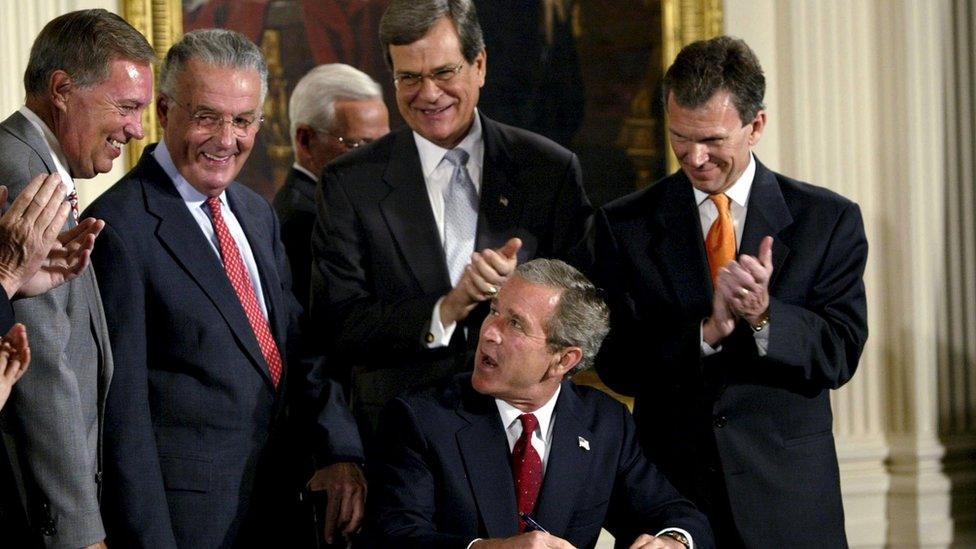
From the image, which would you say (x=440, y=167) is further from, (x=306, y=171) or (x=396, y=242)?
(x=306, y=171)

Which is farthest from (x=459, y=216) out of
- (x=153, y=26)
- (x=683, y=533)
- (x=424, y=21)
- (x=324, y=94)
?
(x=153, y=26)

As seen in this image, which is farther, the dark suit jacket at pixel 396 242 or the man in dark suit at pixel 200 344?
the dark suit jacket at pixel 396 242

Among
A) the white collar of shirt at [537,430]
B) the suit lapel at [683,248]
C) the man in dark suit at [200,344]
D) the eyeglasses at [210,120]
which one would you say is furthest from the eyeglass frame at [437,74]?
the white collar of shirt at [537,430]

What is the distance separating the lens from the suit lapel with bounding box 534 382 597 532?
347cm

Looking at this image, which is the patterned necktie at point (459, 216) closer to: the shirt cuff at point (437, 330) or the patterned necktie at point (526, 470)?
the shirt cuff at point (437, 330)

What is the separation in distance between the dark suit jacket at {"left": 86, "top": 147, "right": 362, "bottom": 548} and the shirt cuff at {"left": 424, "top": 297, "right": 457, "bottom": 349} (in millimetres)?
389

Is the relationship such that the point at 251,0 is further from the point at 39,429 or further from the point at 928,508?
the point at 928,508

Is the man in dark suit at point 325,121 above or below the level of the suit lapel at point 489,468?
above

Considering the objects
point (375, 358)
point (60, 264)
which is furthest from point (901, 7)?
point (60, 264)

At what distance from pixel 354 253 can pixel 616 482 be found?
3.19ft

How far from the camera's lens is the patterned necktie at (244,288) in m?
3.56

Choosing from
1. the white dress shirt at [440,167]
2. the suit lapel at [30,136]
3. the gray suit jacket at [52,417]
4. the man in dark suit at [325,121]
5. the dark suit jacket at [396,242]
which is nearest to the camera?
the gray suit jacket at [52,417]

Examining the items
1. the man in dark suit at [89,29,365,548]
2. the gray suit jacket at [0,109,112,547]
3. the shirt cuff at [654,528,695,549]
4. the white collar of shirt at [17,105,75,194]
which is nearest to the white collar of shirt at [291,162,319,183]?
the man in dark suit at [89,29,365,548]

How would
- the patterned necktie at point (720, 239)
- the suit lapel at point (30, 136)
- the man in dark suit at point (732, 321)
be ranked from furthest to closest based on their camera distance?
the patterned necktie at point (720, 239) < the man in dark suit at point (732, 321) < the suit lapel at point (30, 136)
